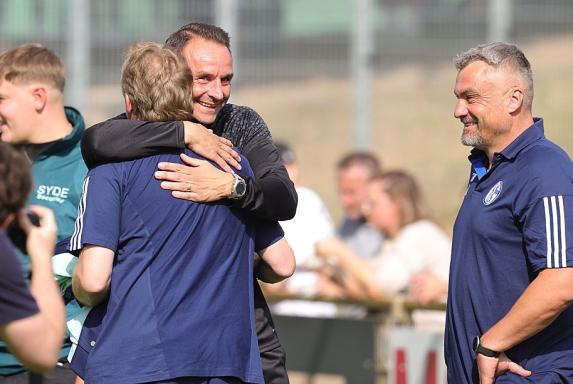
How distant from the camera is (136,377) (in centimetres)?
383

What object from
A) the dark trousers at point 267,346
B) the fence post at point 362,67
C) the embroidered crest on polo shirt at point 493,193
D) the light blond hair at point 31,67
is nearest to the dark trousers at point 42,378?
the dark trousers at point 267,346

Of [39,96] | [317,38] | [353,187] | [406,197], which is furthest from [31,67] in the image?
[317,38]

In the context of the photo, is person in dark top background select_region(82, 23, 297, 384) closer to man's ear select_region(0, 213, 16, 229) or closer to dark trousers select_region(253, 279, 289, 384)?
dark trousers select_region(253, 279, 289, 384)

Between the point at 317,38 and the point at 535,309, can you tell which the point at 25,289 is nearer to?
the point at 535,309

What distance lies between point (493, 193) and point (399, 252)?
3.56 meters

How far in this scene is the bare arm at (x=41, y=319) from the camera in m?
3.20

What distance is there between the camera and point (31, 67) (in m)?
4.84

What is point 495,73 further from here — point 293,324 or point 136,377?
point 293,324

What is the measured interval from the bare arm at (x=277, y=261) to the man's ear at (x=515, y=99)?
3.37 feet

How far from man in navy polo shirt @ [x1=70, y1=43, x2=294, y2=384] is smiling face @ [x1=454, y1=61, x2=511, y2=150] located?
3.59ft

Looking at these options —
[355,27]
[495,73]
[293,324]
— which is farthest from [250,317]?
[355,27]

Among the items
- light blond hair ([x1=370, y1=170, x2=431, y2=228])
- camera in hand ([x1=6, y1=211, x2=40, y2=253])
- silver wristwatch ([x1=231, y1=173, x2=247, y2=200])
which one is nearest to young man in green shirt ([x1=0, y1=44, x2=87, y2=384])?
silver wristwatch ([x1=231, y1=173, x2=247, y2=200])

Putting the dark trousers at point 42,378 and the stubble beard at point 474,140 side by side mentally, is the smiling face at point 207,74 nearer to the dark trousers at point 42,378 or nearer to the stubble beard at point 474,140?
the stubble beard at point 474,140

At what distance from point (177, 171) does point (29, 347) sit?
3.04 ft
